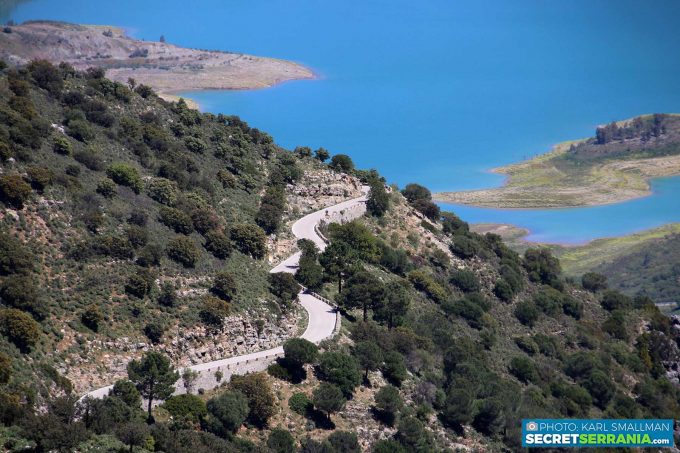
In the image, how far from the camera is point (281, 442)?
38.3 meters

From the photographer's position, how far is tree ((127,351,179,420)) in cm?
3756

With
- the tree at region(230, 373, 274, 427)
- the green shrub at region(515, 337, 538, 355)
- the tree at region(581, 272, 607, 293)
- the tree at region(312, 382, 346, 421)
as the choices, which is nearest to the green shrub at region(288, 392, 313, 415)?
the tree at region(312, 382, 346, 421)

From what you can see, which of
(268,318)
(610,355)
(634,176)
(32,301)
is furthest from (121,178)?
(634,176)

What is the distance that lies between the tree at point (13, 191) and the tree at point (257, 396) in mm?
14432

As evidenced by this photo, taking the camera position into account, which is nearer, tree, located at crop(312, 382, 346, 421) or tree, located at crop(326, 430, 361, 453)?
tree, located at crop(326, 430, 361, 453)

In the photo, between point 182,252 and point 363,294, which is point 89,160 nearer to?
point 182,252

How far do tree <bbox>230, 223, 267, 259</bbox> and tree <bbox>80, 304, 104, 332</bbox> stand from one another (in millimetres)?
16885

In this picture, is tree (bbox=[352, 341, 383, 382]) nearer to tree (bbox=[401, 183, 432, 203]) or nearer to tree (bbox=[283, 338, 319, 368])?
tree (bbox=[283, 338, 319, 368])

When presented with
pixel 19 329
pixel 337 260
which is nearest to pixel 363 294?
pixel 337 260

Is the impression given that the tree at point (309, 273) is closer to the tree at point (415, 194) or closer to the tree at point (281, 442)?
the tree at point (281, 442)

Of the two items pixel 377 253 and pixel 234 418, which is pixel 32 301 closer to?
pixel 234 418

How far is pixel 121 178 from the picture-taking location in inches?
2221

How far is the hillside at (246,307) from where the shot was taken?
38188 mm

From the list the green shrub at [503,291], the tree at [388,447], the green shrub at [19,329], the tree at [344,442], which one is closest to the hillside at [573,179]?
the green shrub at [503,291]
